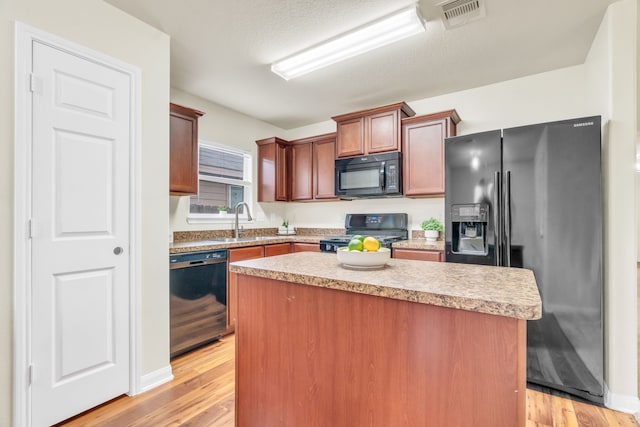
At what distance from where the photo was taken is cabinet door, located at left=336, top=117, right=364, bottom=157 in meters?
3.59

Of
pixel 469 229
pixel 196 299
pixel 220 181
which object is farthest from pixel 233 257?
pixel 469 229

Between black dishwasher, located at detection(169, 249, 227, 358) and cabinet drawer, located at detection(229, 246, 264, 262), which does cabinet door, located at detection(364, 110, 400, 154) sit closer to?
cabinet drawer, located at detection(229, 246, 264, 262)

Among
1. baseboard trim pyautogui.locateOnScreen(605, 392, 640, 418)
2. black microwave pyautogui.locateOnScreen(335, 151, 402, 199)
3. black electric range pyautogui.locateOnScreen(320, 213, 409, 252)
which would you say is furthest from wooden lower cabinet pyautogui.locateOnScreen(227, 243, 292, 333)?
baseboard trim pyautogui.locateOnScreen(605, 392, 640, 418)

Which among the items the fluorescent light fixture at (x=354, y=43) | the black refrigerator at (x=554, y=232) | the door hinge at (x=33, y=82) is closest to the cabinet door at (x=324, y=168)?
the fluorescent light fixture at (x=354, y=43)

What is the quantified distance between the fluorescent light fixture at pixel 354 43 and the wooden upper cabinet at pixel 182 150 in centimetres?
94

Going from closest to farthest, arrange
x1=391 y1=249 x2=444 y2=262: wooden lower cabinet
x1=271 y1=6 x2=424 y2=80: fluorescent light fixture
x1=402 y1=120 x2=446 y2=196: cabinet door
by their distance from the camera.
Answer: x1=271 y1=6 x2=424 y2=80: fluorescent light fixture → x1=391 y1=249 x2=444 y2=262: wooden lower cabinet → x1=402 y1=120 x2=446 y2=196: cabinet door

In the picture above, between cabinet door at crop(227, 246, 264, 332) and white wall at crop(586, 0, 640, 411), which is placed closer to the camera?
white wall at crop(586, 0, 640, 411)

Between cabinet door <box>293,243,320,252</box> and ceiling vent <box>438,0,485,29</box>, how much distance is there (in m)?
2.45

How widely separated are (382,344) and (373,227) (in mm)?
2815

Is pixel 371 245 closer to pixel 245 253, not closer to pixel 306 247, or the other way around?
pixel 245 253

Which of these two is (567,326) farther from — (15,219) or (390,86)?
(15,219)

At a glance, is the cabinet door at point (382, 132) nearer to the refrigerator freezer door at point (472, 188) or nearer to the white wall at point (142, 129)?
the refrigerator freezer door at point (472, 188)

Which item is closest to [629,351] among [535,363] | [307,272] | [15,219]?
[535,363]

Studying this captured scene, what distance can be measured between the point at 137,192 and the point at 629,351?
10.8 ft
